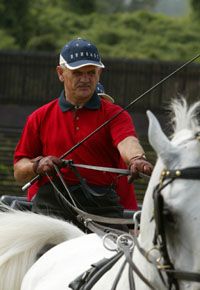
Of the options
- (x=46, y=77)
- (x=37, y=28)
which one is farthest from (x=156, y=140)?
(x=37, y=28)

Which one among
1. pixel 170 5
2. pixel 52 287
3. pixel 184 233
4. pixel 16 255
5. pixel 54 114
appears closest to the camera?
pixel 184 233

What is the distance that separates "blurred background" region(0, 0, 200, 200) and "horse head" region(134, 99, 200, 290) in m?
6.42

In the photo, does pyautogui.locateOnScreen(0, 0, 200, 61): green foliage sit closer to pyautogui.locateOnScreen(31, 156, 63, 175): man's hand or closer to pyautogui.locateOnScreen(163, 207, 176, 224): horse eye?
pyautogui.locateOnScreen(31, 156, 63, 175): man's hand

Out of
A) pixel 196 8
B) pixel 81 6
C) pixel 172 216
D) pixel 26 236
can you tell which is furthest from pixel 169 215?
pixel 81 6

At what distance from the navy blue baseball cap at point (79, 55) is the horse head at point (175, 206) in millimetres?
2014

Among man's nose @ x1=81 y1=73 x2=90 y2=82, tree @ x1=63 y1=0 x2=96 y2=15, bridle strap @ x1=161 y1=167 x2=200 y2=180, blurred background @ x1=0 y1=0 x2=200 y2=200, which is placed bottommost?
blurred background @ x1=0 y1=0 x2=200 y2=200

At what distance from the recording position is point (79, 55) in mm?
5656

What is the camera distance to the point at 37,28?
1416 inches

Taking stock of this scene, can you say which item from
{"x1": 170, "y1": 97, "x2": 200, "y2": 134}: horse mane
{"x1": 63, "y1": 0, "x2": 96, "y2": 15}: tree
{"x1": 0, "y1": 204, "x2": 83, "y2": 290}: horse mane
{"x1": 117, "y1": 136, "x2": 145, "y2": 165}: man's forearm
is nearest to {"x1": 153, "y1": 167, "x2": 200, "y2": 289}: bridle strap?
{"x1": 170, "y1": 97, "x2": 200, "y2": 134}: horse mane

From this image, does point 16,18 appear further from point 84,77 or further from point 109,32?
point 84,77

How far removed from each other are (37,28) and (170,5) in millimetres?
108602

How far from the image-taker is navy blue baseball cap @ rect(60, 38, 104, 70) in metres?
→ 5.64

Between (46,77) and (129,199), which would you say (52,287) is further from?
(46,77)

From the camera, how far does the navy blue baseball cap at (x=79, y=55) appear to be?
18.5ft
